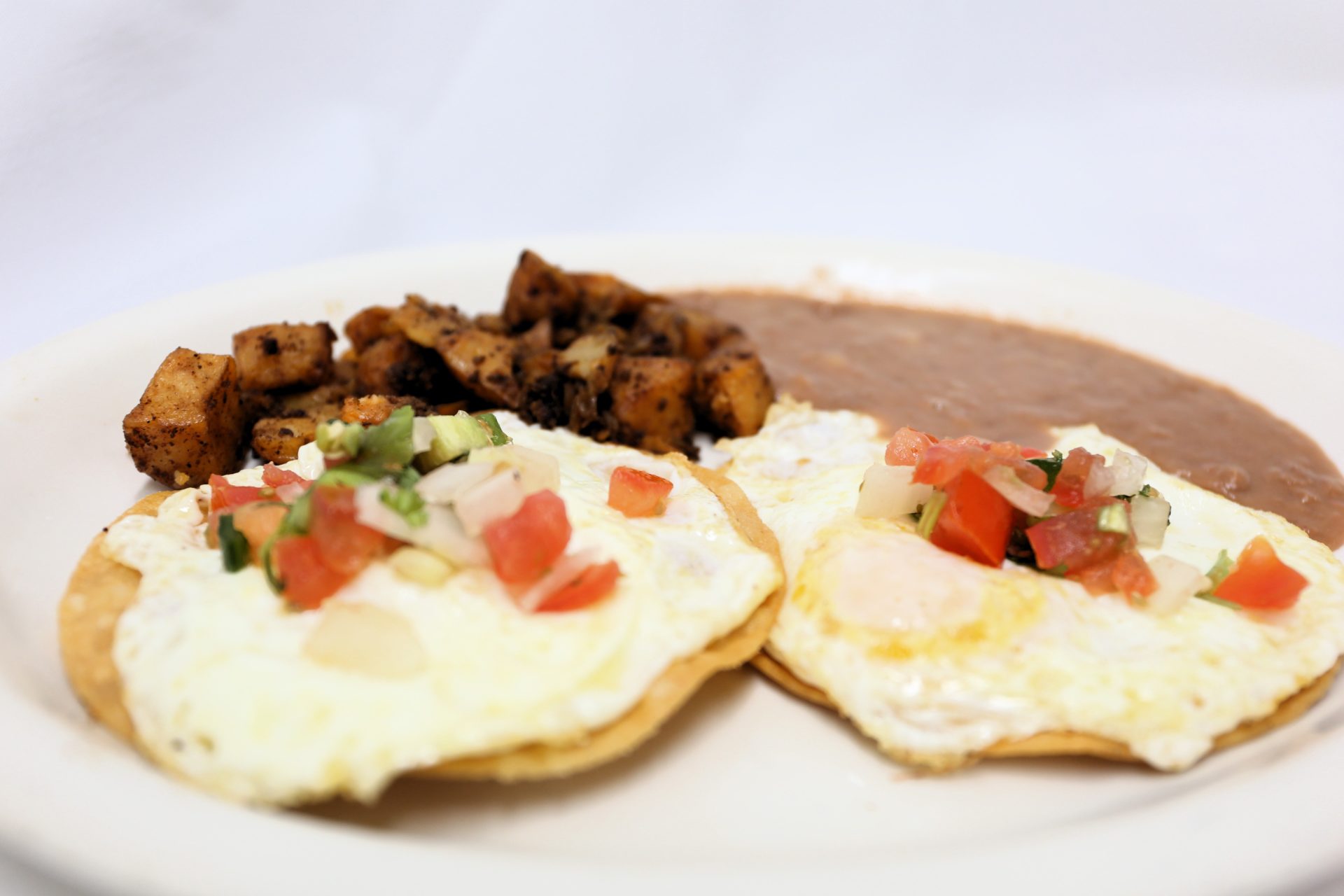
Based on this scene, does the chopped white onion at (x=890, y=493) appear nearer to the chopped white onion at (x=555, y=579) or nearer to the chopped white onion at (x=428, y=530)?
the chopped white onion at (x=555, y=579)

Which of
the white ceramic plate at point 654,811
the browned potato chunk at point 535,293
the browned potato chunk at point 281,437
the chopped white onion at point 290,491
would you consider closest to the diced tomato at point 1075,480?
the white ceramic plate at point 654,811

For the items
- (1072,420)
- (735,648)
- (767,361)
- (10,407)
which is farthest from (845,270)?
(10,407)

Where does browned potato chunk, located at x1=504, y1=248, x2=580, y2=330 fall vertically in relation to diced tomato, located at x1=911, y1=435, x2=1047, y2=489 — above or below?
above

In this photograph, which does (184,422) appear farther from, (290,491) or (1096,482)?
(1096,482)

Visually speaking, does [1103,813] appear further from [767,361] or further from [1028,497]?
[767,361]

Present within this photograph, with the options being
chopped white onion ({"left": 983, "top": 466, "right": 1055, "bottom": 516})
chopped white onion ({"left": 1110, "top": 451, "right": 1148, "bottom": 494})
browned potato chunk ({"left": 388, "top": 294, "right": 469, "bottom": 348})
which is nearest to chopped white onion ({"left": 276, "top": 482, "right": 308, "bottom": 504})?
browned potato chunk ({"left": 388, "top": 294, "right": 469, "bottom": 348})

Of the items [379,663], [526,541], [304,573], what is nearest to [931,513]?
[526,541]

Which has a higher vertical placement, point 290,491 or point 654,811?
point 290,491

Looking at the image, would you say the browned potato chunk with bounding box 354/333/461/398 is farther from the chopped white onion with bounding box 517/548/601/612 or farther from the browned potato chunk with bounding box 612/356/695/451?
the chopped white onion with bounding box 517/548/601/612
